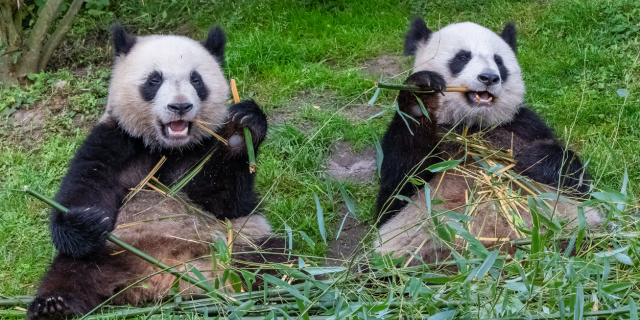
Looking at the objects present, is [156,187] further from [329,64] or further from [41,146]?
[329,64]

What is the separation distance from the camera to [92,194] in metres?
3.84

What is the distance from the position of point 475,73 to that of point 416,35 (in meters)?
0.95

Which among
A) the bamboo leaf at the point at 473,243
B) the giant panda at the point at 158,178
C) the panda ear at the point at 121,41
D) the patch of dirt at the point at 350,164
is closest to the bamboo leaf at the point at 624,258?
the bamboo leaf at the point at 473,243

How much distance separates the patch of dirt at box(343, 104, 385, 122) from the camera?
6324 mm

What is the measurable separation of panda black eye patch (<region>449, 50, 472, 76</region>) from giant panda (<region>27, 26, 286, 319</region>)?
144 cm

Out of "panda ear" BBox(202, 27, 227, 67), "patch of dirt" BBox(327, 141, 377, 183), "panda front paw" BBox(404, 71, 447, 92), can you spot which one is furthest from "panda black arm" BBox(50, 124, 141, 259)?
"patch of dirt" BBox(327, 141, 377, 183)

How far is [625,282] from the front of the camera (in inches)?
108

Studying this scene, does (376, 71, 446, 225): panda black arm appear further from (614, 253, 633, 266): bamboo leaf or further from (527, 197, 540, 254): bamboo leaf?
(614, 253, 633, 266): bamboo leaf

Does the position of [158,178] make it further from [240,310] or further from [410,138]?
[410,138]

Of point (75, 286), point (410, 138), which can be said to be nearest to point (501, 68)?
point (410, 138)

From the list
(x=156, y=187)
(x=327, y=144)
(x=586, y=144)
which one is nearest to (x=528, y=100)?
(x=586, y=144)

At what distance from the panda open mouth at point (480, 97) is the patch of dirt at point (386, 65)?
7.84 feet

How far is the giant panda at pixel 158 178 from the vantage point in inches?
145

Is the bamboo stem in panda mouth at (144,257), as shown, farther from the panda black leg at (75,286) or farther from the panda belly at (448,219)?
the panda belly at (448,219)
